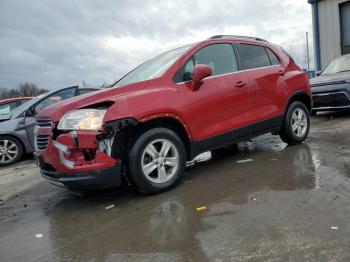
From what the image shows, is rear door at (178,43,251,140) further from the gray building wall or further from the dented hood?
the gray building wall

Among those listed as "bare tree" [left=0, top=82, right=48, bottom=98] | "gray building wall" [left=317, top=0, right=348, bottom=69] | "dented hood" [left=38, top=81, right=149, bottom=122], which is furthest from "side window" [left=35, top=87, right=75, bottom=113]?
"bare tree" [left=0, top=82, right=48, bottom=98]

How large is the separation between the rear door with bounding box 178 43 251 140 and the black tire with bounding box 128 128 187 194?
0.33 metres

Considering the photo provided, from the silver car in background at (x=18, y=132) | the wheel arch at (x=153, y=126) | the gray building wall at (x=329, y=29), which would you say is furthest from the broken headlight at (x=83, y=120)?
the gray building wall at (x=329, y=29)

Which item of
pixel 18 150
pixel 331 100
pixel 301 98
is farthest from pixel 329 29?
pixel 18 150

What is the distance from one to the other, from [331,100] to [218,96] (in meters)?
5.12

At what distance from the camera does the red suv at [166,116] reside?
4.19 meters

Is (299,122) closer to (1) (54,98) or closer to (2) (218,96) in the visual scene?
(2) (218,96)

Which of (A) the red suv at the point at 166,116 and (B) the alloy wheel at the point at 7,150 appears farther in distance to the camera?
(B) the alloy wheel at the point at 7,150

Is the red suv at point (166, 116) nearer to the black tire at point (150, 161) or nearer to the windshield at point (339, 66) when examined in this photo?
the black tire at point (150, 161)

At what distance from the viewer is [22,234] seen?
393cm

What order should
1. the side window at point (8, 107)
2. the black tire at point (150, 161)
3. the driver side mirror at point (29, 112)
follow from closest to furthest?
the black tire at point (150, 161)
the driver side mirror at point (29, 112)
the side window at point (8, 107)

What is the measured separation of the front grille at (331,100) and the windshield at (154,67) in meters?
5.12

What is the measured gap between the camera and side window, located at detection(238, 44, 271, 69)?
5797mm

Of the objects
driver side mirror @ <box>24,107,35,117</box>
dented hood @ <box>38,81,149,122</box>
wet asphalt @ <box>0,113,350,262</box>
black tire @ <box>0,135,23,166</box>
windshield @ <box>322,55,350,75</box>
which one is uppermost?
windshield @ <box>322,55,350,75</box>
